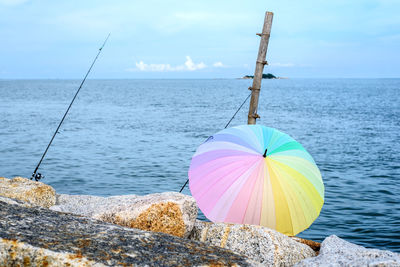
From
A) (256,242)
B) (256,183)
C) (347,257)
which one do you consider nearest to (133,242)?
(256,242)

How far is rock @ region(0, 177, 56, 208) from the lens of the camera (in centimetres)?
672

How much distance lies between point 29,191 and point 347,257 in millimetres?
5183

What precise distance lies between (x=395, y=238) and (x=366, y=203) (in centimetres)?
258

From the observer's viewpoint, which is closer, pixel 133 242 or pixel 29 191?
pixel 133 242

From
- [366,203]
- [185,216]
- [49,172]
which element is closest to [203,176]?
[185,216]

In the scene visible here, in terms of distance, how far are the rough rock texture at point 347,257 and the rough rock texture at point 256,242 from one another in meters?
0.37

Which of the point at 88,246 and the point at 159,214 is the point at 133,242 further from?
the point at 159,214

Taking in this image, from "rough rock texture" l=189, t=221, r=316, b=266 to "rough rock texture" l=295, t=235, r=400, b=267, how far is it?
0.37 m

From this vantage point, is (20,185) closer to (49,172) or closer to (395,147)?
(49,172)

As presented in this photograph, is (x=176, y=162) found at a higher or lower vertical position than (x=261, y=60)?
lower

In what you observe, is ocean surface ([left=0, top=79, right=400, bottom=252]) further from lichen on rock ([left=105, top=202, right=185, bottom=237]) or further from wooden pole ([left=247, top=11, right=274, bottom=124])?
lichen on rock ([left=105, top=202, right=185, bottom=237])

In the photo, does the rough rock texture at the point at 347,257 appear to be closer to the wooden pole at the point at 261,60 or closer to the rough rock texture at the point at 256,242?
the rough rock texture at the point at 256,242

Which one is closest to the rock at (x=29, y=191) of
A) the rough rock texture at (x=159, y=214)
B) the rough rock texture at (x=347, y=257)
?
the rough rock texture at (x=159, y=214)

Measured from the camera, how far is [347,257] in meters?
4.39
